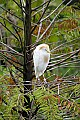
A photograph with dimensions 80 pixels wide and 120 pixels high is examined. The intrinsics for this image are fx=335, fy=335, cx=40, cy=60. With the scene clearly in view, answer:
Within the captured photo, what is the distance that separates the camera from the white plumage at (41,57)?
121 cm

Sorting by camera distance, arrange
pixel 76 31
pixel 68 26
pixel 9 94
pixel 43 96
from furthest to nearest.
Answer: pixel 68 26 → pixel 76 31 → pixel 9 94 → pixel 43 96

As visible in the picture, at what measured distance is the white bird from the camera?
121 centimetres

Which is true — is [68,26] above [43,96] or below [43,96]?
above

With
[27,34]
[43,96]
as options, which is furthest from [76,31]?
[43,96]

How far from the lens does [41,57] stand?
1.24 meters

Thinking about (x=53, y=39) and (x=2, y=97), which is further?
(x=53, y=39)

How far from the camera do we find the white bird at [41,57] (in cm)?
121

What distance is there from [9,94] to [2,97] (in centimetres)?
5

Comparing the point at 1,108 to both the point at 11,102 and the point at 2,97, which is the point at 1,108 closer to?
the point at 2,97

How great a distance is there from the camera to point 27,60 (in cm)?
131

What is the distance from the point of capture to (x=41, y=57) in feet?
4.07

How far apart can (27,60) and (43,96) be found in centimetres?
31

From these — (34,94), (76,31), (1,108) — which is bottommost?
(1,108)

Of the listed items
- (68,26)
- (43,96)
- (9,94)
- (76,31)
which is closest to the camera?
(43,96)
